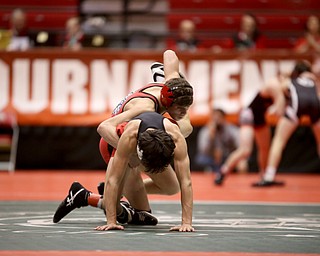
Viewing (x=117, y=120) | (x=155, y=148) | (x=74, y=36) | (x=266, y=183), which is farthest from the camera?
(x=74, y=36)

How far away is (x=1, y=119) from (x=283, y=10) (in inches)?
212

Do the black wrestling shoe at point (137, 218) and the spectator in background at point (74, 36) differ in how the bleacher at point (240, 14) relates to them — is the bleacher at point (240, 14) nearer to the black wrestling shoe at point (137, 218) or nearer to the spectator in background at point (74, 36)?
the spectator in background at point (74, 36)

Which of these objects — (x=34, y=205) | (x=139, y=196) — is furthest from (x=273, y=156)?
(x=139, y=196)

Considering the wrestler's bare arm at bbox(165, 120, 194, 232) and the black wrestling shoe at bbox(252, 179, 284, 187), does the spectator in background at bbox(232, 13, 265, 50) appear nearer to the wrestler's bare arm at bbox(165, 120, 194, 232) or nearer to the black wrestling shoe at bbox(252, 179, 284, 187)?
the black wrestling shoe at bbox(252, 179, 284, 187)

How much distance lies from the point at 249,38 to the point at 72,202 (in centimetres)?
679

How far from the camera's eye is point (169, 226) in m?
4.99

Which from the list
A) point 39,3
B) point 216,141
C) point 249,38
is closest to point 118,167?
point 216,141

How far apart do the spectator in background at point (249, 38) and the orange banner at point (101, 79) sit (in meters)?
0.49

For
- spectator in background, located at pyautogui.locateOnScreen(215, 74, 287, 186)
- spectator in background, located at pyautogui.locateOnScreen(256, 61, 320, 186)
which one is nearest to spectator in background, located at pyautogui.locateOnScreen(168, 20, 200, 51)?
spectator in background, located at pyautogui.locateOnScreen(215, 74, 287, 186)

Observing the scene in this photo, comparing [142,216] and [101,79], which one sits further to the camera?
[101,79]

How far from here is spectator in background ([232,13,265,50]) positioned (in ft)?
37.0

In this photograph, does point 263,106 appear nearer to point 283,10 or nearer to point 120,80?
Answer: point 120,80

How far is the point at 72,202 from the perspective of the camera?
5.09m

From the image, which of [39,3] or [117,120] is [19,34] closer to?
[39,3]
